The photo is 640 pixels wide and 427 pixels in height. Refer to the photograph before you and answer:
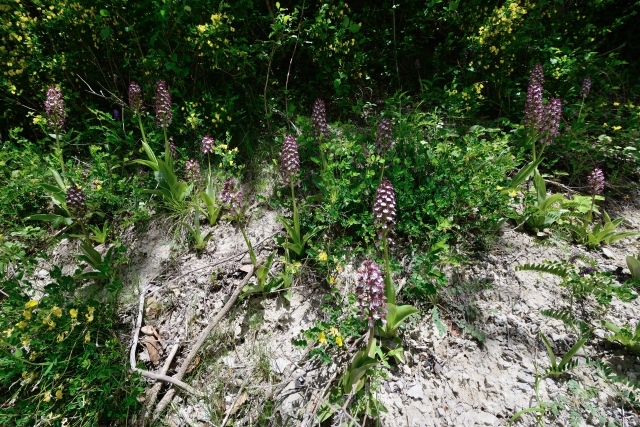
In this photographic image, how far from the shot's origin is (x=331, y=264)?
8.71ft

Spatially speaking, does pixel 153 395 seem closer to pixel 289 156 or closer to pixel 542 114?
pixel 289 156

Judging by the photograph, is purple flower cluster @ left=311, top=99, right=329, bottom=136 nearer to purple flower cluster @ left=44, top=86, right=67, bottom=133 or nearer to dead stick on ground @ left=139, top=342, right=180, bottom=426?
dead stick on ground @ left=139, top=342, right=180, bottom=426

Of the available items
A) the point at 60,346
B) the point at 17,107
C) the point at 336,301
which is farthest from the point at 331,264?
the point at 17,107

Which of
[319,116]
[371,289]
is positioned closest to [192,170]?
[319,116]

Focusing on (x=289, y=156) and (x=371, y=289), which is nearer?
(x=371, y=289)

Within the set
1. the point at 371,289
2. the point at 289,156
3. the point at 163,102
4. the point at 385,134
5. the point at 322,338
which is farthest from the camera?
the point at 163,102

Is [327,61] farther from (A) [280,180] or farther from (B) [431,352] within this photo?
(B) [431,352]

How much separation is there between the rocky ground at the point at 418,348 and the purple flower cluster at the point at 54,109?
1897mm

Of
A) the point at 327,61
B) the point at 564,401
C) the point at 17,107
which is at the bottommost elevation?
the point at 564,401

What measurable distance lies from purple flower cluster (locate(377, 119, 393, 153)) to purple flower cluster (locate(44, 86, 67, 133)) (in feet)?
10.9

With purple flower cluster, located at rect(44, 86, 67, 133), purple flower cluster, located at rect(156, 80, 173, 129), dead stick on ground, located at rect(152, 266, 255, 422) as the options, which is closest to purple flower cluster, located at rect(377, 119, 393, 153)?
dead stick on ground, located at rect(152, 266, 255, 422)

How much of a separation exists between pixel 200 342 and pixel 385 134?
7.28ft

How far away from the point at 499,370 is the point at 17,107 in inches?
235

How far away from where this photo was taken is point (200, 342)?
2324mm
